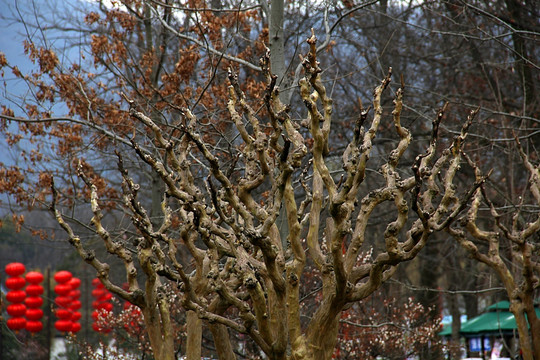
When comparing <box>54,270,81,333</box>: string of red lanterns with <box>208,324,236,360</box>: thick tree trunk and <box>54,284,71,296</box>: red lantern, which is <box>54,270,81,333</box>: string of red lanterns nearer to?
<box>54,284,71,296</box>: red lantern

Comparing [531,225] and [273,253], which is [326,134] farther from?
[531,225]

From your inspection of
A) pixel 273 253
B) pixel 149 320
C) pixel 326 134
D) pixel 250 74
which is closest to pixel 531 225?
pixel 326 134

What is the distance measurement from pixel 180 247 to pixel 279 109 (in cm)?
628

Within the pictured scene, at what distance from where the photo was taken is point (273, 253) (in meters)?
4.96

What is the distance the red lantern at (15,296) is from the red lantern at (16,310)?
0.16m

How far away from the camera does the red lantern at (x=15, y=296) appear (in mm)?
19047

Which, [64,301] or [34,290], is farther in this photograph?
[64,301]

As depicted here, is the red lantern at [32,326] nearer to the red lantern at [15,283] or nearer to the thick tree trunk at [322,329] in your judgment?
the red lantern at [15,283]

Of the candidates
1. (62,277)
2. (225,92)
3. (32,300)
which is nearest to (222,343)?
(225,92)

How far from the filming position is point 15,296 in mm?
19141

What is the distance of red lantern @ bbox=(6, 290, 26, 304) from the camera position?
19.0 metres

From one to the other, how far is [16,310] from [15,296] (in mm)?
497

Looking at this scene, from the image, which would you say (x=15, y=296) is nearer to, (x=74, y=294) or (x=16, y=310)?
(x=16, y=310)

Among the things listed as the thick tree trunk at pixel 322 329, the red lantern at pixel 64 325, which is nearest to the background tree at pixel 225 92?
the thick tree trunk at pixel 322 329
